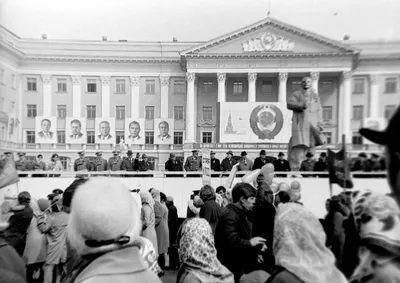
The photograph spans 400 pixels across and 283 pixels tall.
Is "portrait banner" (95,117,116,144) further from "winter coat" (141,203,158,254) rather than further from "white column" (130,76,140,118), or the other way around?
"white column" (130,76,140,118)

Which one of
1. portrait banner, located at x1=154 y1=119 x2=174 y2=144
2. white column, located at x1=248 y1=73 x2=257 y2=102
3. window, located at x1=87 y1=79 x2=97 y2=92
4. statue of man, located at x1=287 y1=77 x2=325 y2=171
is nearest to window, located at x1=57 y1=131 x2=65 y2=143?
portrait banner, located at x1=154 y1=119 x2=174 y2=144

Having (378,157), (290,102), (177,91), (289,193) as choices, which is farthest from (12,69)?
(177,91)

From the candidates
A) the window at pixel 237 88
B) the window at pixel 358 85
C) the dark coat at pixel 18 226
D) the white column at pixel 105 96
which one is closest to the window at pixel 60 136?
the dark coat at pixel 18 226

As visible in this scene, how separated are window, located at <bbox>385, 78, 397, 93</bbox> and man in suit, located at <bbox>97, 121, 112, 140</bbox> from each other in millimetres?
16301

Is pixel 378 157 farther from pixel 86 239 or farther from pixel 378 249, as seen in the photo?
pixel 86 239

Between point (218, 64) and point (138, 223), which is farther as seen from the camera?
point (218, 64)

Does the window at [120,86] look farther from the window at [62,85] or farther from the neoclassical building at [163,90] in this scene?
the window at [62,85]

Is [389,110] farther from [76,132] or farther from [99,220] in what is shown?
[76,132]

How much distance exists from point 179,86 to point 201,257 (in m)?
34.9

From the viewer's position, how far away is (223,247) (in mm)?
3666

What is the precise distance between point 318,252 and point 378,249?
805 millimetres

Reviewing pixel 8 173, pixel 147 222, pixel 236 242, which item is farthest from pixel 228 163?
pixel 236 242

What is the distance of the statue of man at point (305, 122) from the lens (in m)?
2.73

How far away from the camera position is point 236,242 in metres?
3.50
